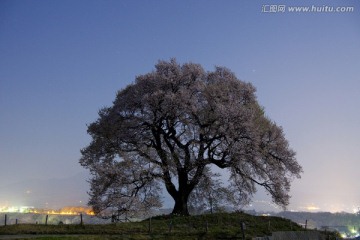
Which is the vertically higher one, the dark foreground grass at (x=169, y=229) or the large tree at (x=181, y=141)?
the large tree at (x=181, y=141)

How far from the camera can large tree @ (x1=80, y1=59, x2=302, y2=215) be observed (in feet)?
154

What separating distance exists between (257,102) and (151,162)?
17.7 meters

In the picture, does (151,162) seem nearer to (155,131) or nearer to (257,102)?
(155,131)

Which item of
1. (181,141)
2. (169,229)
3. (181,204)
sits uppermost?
(181,141)

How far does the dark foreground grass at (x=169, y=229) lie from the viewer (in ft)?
110

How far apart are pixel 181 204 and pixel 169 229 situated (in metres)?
13.4

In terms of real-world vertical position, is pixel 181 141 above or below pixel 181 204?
above

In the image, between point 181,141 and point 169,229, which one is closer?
point 169,229

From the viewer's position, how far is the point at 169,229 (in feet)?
122

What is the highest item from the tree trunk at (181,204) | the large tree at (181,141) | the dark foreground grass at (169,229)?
the large tree at (181,141)

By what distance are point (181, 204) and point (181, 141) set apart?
321 inches

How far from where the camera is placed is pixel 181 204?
50.4 m

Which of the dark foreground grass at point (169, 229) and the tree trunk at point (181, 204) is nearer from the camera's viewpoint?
the dark foreground grass at point (169, 229)

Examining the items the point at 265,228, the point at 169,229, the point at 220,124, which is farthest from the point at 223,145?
the point at 169,229
